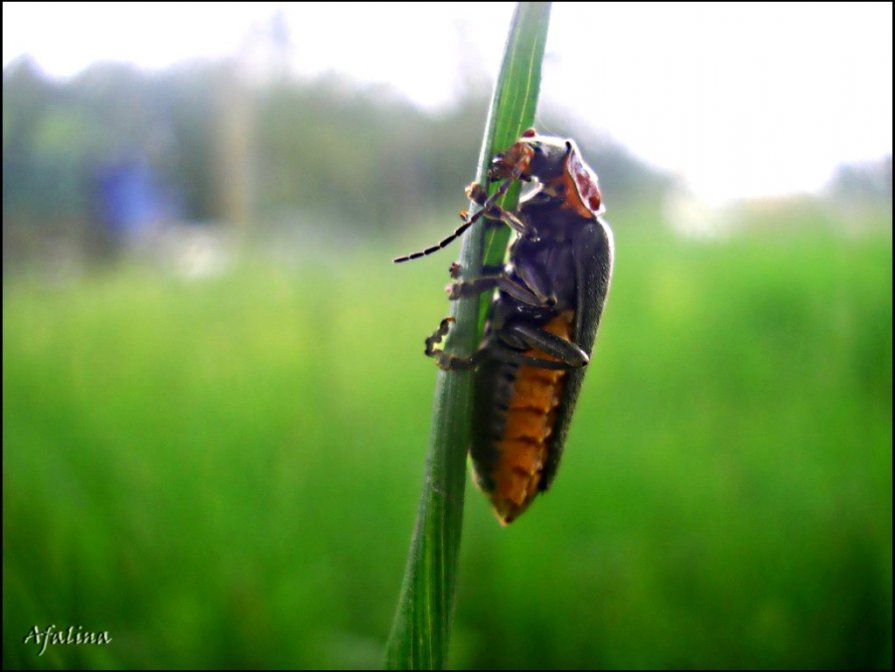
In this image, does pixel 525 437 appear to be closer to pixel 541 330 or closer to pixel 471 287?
pixel 541 330

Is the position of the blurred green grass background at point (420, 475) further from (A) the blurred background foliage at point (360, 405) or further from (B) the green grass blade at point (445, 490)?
(B) the green grass blade at point (445, 490)

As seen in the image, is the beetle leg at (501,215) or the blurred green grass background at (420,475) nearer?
the beetle leg at (501,215)

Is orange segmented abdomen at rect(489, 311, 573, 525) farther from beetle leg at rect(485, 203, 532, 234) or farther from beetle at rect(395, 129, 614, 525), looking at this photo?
beetle leg at rect(485, 203, 532, 234)

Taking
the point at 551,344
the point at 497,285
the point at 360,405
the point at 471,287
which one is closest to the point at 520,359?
the point at 551,344

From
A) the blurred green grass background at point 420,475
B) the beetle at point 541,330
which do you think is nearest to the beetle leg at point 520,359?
the beetle at point 541,330

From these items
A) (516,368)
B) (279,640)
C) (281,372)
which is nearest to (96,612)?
(279,640)

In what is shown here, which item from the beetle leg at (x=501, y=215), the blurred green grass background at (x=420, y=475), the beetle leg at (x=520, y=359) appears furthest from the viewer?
the blurred green grass background at (x=420, y=475)

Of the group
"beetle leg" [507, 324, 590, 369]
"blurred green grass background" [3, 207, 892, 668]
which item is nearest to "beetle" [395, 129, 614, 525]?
"beetle leg" [507, 324, 590, 369]

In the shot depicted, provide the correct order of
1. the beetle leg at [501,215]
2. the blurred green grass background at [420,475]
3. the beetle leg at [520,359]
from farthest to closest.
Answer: the blurred green grass background at [420,475] → the beetle leg at [520,359] → the beetle leg at [501,215]

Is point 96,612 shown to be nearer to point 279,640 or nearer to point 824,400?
point 279,640
